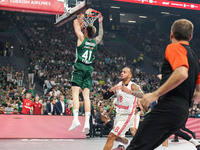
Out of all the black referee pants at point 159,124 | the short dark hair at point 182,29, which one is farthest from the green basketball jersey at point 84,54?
the black referee pants at point 159,124

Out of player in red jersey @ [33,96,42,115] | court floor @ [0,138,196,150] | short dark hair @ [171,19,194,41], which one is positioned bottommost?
court floor @ [0,138,196,150]

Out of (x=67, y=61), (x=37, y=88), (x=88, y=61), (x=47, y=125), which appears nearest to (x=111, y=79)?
(x=67, y=61)

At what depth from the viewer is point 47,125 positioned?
543 inches

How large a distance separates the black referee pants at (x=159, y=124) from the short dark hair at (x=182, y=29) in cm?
85

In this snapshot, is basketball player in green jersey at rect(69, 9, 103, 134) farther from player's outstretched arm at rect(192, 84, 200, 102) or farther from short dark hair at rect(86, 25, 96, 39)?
player's outstretched arm at rect(192, 84, 200, 102)

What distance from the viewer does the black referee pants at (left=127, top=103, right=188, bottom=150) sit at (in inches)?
139

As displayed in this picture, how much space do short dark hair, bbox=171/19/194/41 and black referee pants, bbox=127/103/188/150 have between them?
0.85 m

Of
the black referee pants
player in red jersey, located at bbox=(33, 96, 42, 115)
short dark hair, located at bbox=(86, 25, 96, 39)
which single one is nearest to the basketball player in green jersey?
short dark hair, located at bbox=(86, 25, 96, 39)

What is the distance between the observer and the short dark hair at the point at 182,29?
3619mm

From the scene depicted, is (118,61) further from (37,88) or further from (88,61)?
(88,61)

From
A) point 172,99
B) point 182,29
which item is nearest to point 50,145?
point 172,99

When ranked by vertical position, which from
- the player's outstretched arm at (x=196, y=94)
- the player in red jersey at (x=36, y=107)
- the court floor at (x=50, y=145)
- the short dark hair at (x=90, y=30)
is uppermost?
the short dark hair at (x=90, y=30)

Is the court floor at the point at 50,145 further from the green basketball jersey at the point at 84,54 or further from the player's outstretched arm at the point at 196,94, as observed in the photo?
the player's outstretched arm at the point at 196,94

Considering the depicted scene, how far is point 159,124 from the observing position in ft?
11.7
